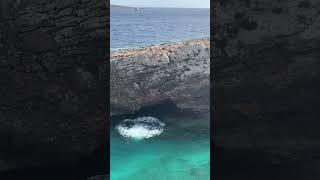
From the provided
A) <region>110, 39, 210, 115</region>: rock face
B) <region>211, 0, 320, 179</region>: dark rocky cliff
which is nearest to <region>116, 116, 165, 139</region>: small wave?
<region>110, 39, 210, 115</region>: rock face

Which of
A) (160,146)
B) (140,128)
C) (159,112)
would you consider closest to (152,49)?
(159,112)

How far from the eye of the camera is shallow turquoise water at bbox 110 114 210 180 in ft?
55.2

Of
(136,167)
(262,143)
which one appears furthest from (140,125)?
(262,143)

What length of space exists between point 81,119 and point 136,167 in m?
14.7

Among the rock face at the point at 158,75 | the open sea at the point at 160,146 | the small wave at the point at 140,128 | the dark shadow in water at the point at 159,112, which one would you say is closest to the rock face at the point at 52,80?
the open sea at the point at 160,146

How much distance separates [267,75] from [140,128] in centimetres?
1740

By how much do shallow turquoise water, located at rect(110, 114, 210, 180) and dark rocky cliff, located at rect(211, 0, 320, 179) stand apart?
A: 13134 millimetres

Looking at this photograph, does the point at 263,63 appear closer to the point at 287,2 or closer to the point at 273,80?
the point at 273,80

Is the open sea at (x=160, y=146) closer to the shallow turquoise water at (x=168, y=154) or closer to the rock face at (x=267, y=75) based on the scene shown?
the shallow turquoise water at (x=168, y=154)

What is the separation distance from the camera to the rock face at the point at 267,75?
10.4ft

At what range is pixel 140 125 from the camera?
66.3 ft

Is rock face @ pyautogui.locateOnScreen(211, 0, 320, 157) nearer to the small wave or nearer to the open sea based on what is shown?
the open sea

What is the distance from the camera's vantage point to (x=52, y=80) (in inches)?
123

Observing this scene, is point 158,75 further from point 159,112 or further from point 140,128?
point 140,128
